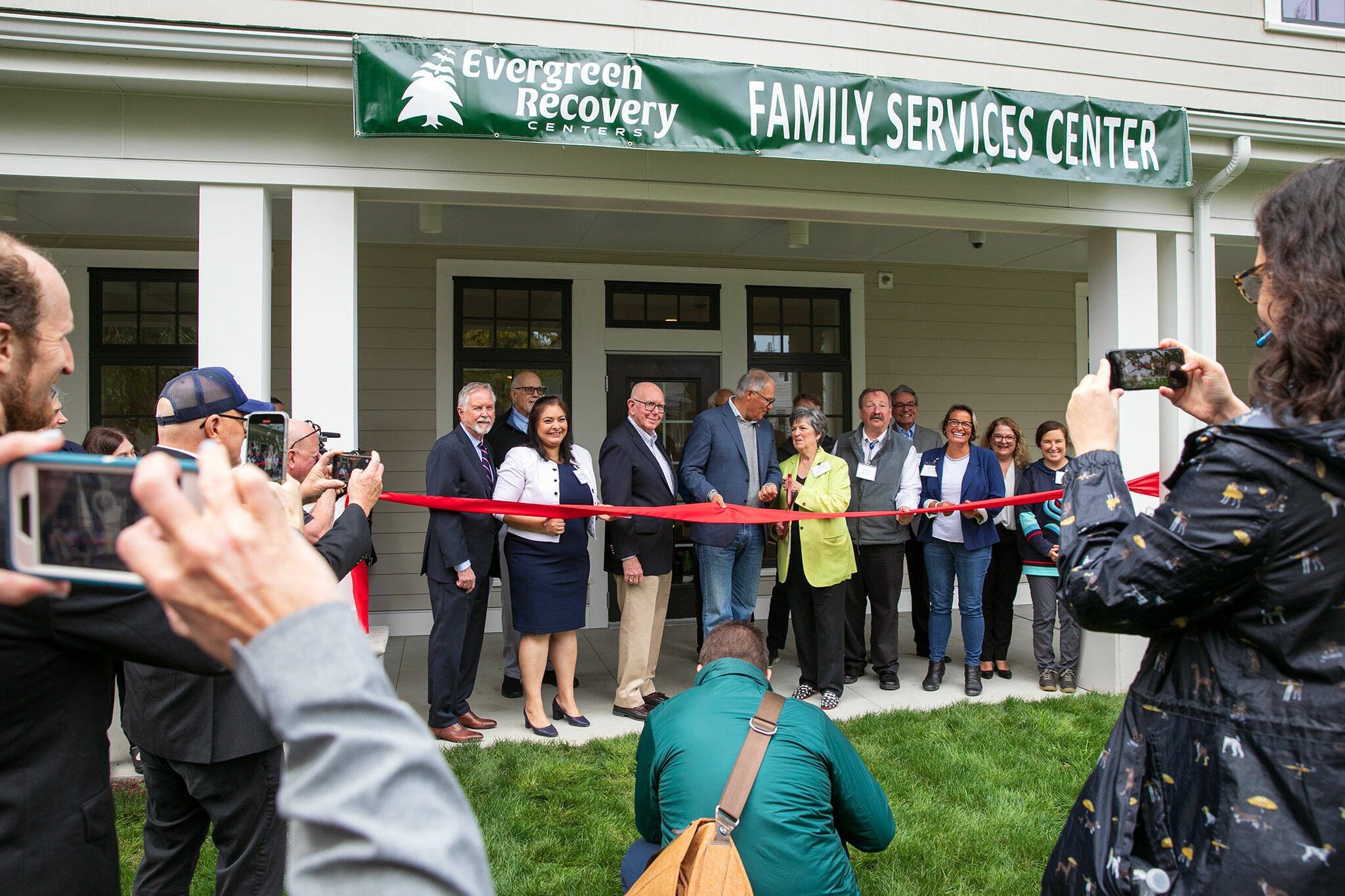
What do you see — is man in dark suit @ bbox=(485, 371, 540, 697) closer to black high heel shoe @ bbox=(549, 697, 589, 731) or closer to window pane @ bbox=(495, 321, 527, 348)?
black high heel shoe @ bbox=(549, 697, 589, 731)

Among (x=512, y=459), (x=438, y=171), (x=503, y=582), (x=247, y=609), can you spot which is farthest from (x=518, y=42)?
(x=247, y=609)

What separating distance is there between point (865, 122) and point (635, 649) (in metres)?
3.38

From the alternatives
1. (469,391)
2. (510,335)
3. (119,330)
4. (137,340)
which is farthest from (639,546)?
(119,330)

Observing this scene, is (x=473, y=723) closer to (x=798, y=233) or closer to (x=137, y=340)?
(x=798, y=233)

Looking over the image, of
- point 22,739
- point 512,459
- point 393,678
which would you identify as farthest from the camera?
point 393,678

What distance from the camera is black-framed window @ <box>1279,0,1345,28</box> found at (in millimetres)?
6203

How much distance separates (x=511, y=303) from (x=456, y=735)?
3.95m

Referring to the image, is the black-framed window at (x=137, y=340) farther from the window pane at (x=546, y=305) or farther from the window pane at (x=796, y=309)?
the window pane at (x=796, y=309)

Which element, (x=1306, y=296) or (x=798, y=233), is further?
(x=798, y=233)

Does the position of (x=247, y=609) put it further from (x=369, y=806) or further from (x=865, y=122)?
(x=865, y=122)

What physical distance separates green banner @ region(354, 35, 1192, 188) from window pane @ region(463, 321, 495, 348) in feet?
11.2

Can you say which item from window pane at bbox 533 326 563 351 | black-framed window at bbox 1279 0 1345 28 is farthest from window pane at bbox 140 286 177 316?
black-framed window at bbox 1279 0 1345 28

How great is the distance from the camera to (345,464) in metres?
2.87

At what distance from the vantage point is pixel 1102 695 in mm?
5676
